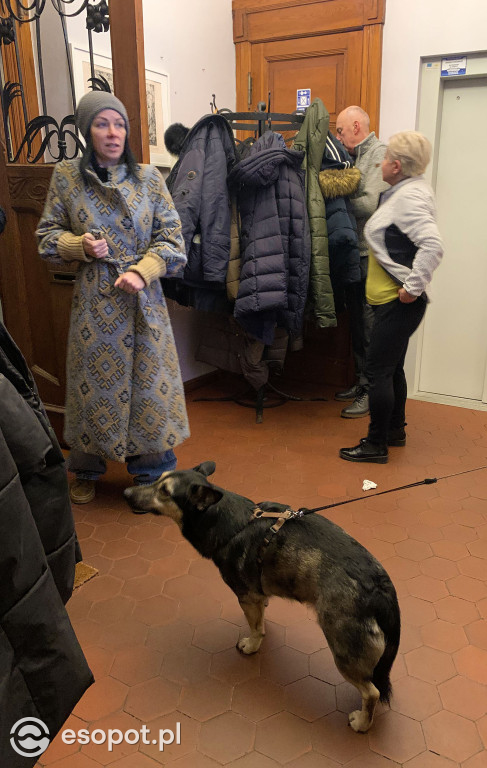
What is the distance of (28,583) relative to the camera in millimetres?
984

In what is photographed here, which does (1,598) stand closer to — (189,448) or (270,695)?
(270,695)

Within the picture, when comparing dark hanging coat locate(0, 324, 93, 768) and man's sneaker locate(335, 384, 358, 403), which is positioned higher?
dark hanging coat locate(0, 324, 93, 768)

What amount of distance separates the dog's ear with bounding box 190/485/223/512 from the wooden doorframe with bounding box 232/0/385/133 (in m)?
3.21

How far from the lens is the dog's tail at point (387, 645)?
1555 millimetres

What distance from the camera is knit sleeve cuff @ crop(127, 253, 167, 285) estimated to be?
8.06ft

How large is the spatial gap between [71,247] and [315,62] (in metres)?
2.69

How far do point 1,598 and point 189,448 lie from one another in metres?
2.59

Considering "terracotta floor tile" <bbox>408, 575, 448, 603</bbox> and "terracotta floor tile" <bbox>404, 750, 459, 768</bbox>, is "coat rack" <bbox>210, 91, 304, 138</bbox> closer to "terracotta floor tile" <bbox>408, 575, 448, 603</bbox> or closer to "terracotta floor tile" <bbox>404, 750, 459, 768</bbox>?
"terracotta floor tile" <bbox>408, 575, 448, 603</bbox>

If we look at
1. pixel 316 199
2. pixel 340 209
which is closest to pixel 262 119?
pixel 316 199

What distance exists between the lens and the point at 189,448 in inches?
139

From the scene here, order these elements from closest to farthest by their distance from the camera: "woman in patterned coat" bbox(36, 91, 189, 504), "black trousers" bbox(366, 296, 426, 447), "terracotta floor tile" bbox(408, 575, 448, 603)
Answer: "terracotta floor tile" bbox(408, 575, 448, 603), "woman in patterned coat" bbox(36, 91, 189, 504), "black trousers" bbox(366, 296, 426, 447)

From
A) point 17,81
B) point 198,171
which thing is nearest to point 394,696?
point 198,171

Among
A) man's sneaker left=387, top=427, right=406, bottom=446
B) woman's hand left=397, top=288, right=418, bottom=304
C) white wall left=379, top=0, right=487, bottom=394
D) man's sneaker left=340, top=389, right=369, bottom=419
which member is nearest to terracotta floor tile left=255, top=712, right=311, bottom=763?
woman's hand left=397, top=288, right=418, bottom=304

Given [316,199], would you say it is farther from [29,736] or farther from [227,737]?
[29,736]
